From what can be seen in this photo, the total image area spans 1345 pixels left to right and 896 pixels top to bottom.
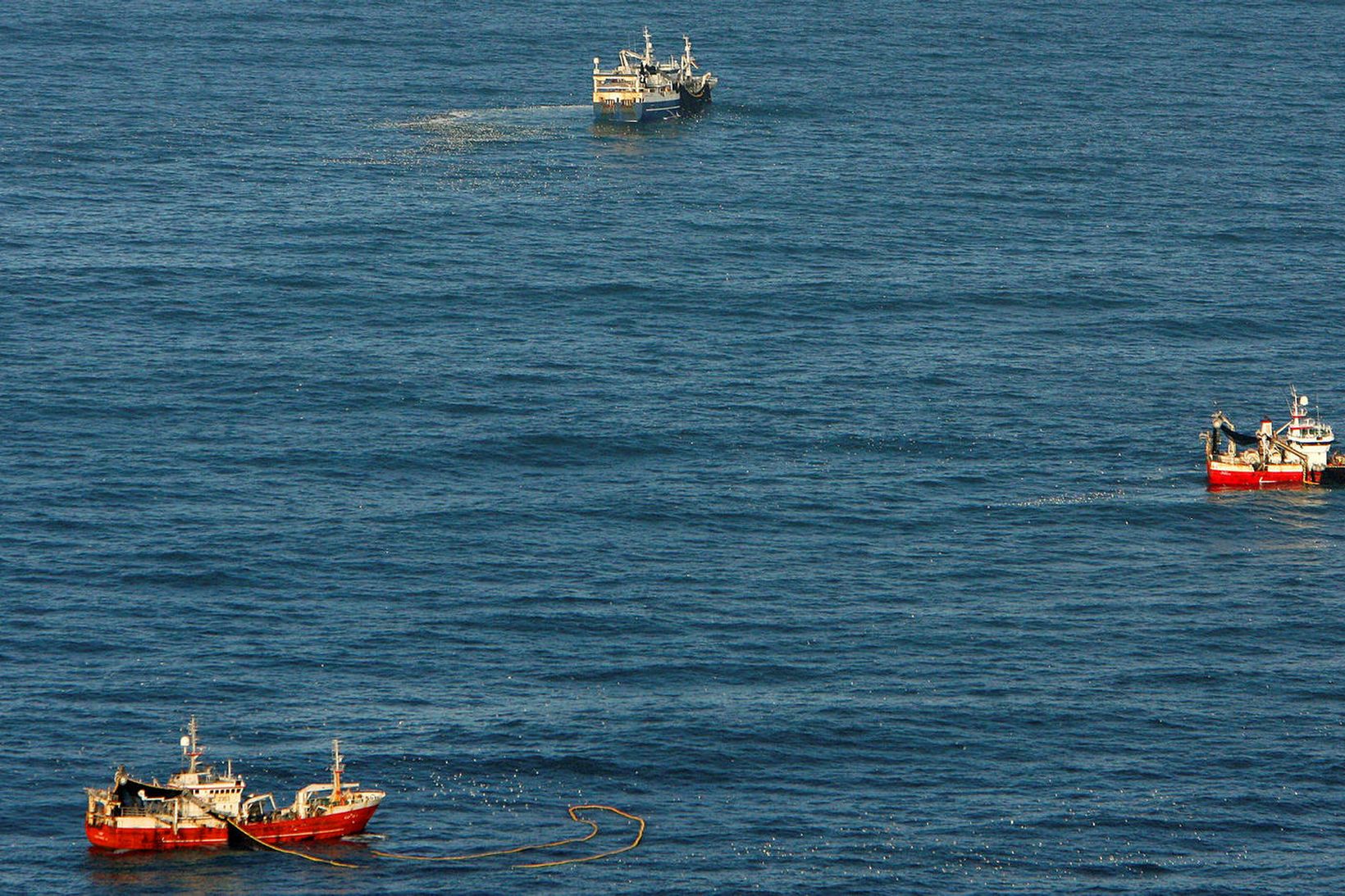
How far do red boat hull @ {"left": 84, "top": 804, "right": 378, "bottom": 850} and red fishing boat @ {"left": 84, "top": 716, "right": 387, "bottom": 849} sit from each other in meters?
0.06

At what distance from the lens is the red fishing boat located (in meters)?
174

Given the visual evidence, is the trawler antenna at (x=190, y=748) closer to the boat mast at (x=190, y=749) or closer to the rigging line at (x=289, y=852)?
the boat mast at (x=190, y=749)

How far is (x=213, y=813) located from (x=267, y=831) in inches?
165

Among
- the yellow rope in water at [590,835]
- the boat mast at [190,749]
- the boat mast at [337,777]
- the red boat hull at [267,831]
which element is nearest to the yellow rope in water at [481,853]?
the yellow rope in water at [590,835]

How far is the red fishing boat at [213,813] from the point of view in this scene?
17362 cm

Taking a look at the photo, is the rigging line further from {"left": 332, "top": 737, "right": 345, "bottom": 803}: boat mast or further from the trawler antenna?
the trawler antenna

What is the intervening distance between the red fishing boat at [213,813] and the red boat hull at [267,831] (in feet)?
0.20

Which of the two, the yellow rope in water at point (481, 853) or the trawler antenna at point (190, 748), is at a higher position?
the trawler antenna at point (190, 748)

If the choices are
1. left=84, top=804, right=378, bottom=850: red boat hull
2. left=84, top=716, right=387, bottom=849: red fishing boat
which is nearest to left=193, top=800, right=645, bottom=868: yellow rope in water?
left=84, top=716, right=387, bottom=849: red fishing boat

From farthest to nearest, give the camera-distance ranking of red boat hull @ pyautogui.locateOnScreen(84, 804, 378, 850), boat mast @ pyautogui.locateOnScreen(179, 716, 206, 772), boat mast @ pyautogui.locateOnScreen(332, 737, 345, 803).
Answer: boat mast @ pyautogui.locateOnScreen(179, 716, 206, 772), boat mast @ pyautogui.locateOnScreen(332, 737, 345, 803), red boat hull @ pyautogui.locateOnScreen(84, 804, 378, 850)

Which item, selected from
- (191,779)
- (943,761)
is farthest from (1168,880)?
(191,779)

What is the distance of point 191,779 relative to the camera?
573 ft

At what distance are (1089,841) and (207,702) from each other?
7225 centimetres

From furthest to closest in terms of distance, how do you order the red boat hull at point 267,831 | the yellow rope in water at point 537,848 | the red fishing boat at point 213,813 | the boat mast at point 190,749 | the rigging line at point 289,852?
the boat mast at point 190,749, the red boat hull at point 267,831, the red fishing boat at point 213,813, the yellow rope in water at point 537,848, the rigging line at point 289,852
